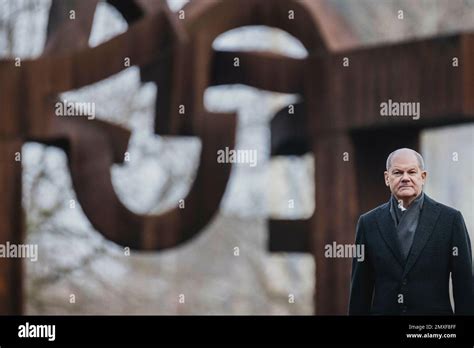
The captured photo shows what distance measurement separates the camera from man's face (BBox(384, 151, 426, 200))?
5328mm

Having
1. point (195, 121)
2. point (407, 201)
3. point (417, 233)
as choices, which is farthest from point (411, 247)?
point (195, 121)

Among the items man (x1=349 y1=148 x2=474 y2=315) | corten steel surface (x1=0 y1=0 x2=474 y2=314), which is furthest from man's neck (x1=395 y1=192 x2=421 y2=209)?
corten steel surface (x1=0 y1=0 x2=474 y2=314)

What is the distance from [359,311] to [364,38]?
26.2 ft

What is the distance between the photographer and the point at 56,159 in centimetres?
1131

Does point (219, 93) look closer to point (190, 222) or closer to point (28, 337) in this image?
point (190, 222)

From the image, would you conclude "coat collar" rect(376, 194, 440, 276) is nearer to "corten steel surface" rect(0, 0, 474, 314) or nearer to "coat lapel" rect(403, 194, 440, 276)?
"coat lapel" rect(403, 194, 440, 276)

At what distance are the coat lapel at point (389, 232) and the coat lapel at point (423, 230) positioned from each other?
4cm

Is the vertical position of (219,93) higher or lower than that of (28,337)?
higher

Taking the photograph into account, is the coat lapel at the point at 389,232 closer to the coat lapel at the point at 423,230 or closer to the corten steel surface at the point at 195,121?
the coat lapel at the point at 423,230

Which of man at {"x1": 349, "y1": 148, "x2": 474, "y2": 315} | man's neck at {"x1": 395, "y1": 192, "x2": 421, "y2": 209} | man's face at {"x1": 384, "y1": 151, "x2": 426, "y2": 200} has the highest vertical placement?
man's face at {"x1": 384, "y1": 151, "x2": 426, "y2": 200}

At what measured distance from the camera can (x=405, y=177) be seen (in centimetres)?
534

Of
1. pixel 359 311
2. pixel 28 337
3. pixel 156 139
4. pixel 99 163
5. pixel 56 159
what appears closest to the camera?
pixel 359 311

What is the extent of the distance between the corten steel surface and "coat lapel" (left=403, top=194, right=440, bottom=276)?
2.33 meters

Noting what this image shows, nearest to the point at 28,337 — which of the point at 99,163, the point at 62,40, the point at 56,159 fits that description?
the point at 99,163
